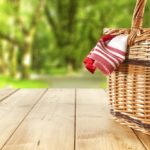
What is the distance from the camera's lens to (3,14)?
11.4 meters

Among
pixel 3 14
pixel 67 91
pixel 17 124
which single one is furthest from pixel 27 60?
pixel 17 124

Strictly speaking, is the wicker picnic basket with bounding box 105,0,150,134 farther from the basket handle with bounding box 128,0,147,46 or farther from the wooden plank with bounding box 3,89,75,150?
the wooden plank with bounding box 3,89,75,150

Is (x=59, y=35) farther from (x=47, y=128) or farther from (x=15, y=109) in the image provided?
(x=47, y=128)

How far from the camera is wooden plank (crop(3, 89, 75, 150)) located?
39.9 inches

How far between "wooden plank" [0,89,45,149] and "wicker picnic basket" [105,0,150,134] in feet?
1.06

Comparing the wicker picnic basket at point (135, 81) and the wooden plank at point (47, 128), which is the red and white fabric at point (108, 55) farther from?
the wooden plank at point (47, 128)

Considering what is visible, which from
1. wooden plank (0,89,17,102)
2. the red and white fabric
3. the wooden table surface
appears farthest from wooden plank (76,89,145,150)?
wooden plank (0,89,17,102)

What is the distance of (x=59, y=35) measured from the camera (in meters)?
13.1

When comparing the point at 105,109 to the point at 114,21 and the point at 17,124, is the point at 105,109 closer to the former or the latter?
the point at 17,124

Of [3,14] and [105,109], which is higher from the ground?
[3,14]

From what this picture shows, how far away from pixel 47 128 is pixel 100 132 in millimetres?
162

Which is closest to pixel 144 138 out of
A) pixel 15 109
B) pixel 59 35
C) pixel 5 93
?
pixel 15 109

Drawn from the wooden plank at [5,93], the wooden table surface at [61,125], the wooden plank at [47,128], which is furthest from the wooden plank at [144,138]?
the wooden plank at [5,93]

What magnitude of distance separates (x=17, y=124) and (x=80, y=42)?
38.9ft
